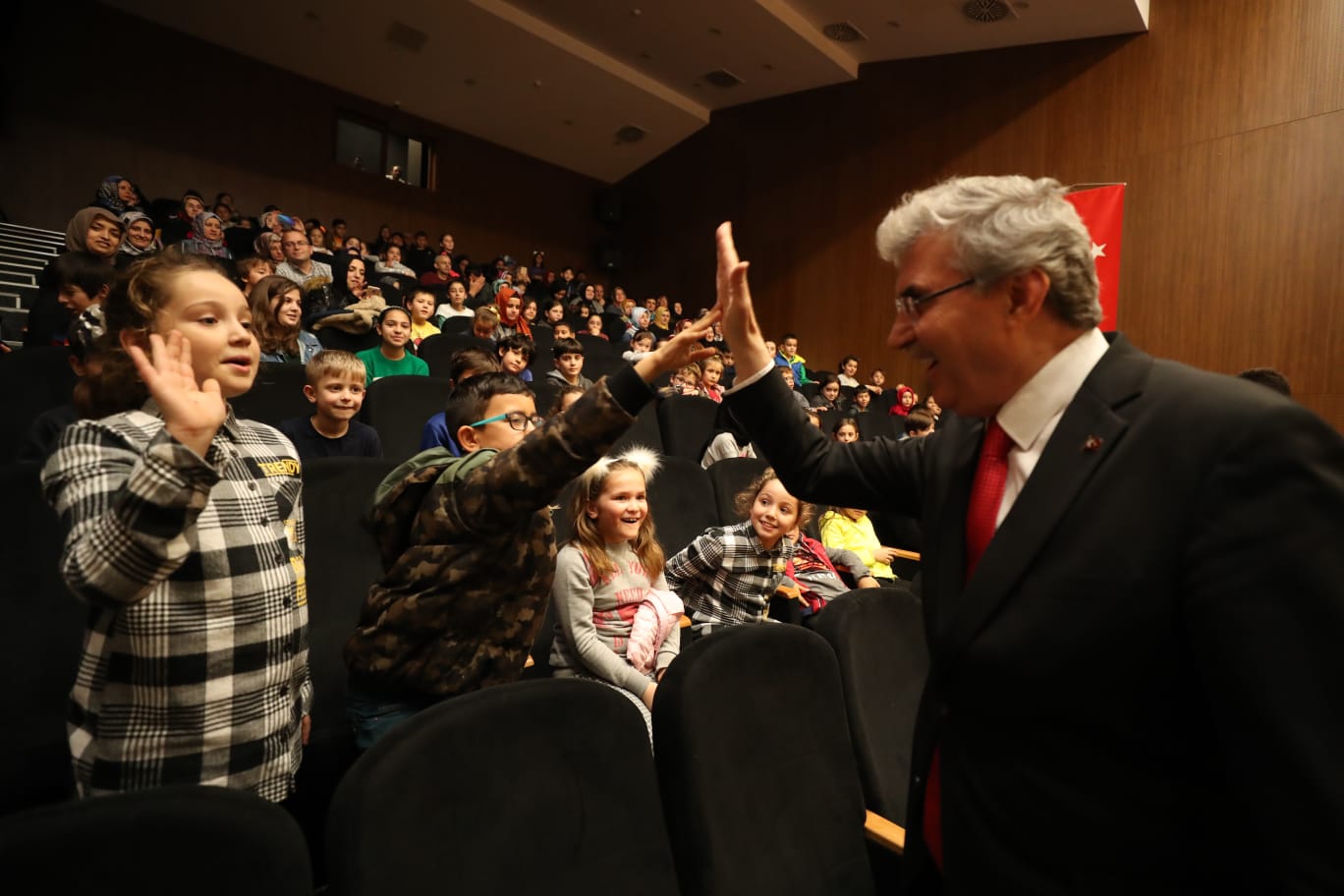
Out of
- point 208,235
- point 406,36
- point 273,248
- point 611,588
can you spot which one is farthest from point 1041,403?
point 406,36

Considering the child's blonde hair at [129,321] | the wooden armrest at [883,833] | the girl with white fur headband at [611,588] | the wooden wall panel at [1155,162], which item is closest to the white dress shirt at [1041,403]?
the wooden armrest at [883,833]

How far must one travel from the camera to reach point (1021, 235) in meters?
0.55

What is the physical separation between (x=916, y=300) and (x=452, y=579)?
2.02 feet

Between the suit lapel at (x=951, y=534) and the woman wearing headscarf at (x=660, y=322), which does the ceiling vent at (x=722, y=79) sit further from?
the suit lapel at (x=951, y=534)

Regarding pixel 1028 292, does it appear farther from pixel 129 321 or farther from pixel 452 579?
pixel 129 321

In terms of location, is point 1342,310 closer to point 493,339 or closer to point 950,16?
point 950,16

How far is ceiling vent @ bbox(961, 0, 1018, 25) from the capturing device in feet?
17.6

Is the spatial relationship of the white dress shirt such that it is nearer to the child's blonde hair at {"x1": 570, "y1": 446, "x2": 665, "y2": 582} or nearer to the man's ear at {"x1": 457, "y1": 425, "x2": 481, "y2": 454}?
the man's ear at {"x1": 457, "y1": 425, "x2": 481, "y2": 454}

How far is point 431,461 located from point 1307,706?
859 mm

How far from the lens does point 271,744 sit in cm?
80

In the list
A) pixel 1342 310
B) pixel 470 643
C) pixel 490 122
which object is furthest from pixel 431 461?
pixel 490 122

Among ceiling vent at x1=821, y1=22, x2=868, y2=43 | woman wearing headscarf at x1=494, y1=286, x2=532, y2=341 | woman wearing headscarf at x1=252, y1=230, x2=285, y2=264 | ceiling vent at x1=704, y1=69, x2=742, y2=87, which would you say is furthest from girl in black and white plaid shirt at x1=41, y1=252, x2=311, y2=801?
ceiling vent at x1=704, y1=69, x2=742, y2=87

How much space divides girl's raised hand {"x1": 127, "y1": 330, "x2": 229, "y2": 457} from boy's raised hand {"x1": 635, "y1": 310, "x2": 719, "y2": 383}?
0.38m

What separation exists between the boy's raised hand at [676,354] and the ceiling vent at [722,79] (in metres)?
6.94
